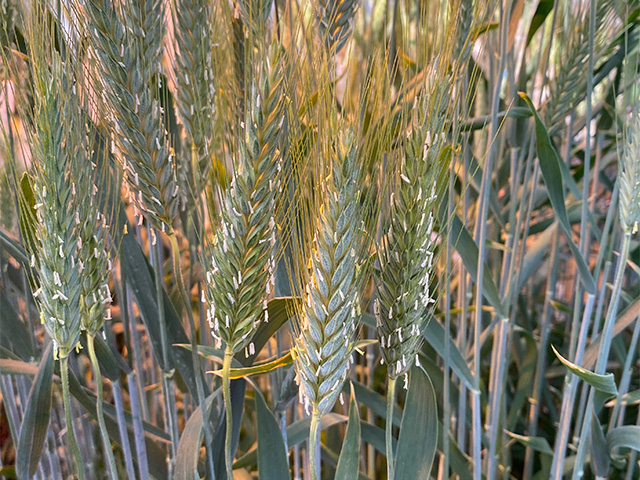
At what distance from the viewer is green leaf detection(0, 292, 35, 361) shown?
706 mm

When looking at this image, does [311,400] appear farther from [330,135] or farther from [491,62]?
[491,62]

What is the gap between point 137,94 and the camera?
20.0 inches

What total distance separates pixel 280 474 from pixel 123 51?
0.49m

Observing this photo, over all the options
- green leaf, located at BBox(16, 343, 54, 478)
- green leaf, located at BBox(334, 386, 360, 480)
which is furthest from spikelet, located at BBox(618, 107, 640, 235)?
green leaf, located at BBox(16, 343, 54, 478)

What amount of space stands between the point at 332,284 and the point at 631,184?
0.42 m

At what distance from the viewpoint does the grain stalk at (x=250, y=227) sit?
1.41 ft

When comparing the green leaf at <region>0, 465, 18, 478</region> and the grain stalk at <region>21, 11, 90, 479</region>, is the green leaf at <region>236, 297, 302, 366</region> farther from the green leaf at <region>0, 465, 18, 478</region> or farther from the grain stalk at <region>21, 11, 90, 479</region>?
the green leaf at <region>0, 465, 18, 478</region>

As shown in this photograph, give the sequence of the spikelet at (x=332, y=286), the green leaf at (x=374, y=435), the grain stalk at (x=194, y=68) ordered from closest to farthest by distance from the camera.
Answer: the spikelet at (x=332, y=286), the grain stalk at (x=194, y=68), the green leaf at (x=374, y=435)

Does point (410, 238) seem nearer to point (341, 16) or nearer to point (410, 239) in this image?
point (410, 239)

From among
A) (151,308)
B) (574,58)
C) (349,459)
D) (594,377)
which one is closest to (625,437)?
(594,377)

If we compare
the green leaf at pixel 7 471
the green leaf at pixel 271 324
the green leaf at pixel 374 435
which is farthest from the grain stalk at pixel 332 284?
the green leaf at pixel 7 471

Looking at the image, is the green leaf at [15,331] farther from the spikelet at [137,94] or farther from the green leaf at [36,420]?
the spikelet at [137,94]

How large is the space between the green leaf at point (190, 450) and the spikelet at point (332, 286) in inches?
7.5

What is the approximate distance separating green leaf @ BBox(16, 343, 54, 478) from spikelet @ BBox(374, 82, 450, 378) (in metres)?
A: 0.40
